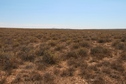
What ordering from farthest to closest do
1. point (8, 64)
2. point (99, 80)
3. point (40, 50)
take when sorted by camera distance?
1. point (40, 50)
2. point (8, 64)
3. point (99, 80)

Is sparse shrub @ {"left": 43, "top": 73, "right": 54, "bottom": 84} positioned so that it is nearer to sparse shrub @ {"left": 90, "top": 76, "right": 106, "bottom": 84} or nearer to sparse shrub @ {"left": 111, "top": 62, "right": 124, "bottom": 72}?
sparse shrub @ {"left": 90, "top": 76, "right": 106, "bottom": 84}

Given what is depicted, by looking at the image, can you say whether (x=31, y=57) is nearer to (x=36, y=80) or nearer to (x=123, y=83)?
(x=36, y=80)

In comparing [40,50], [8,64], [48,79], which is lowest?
[48,79]

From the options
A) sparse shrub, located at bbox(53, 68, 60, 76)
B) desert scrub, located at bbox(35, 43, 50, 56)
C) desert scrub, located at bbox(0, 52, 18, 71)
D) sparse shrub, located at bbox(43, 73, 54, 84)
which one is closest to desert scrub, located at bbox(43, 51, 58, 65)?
sparse shrub, located at bbox(53, 68, 60, 76)

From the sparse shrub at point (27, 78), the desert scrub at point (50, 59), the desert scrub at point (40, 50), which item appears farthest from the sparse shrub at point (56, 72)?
the desert scrub at point (40, 50)

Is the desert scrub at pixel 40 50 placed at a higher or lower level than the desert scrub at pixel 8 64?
higher

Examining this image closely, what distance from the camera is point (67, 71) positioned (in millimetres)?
6734

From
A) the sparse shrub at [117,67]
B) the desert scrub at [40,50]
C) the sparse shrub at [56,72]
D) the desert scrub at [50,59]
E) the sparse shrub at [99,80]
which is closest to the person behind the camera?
the sparse shrub at [99,80]

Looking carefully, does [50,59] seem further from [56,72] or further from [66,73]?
[66,73]

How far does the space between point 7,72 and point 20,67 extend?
3.00 feet

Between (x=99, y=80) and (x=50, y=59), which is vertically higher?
(x=50, y=59)

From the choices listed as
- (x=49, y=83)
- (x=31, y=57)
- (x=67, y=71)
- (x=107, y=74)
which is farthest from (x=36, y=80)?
(x=31, y=57)

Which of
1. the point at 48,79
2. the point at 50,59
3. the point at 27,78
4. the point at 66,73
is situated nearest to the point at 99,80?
the point at 66,73

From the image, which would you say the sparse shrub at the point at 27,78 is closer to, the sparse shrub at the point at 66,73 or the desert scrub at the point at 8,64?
the sparse shrub at the point at 66,73
